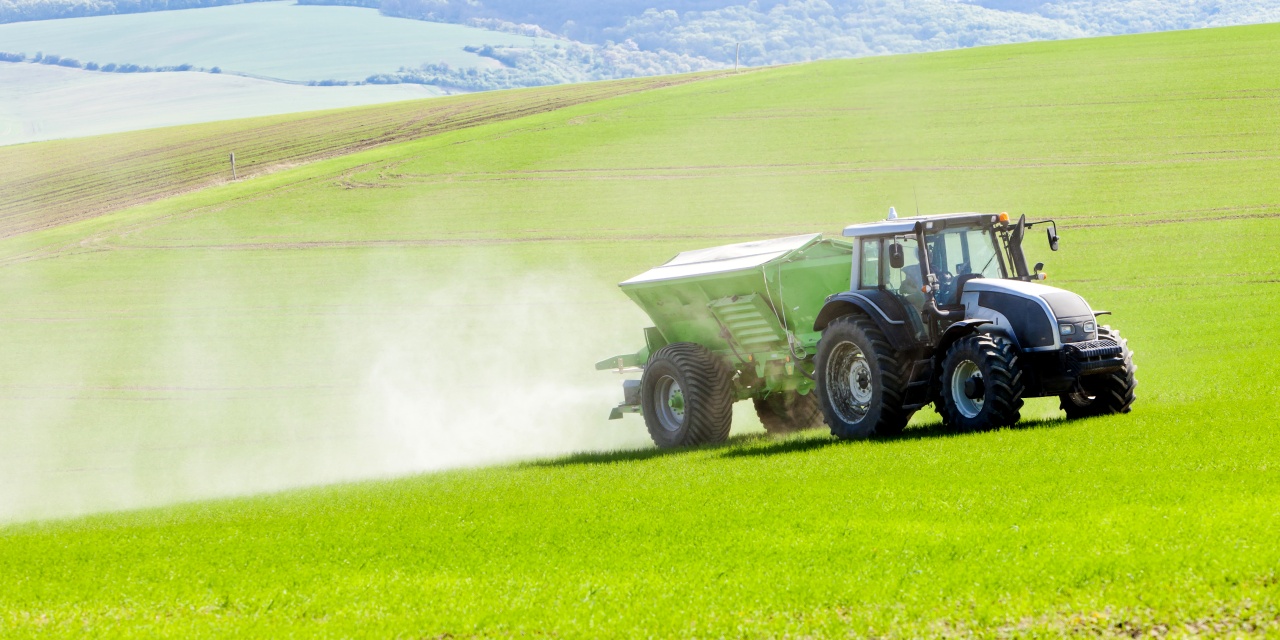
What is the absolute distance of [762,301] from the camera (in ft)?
57.3

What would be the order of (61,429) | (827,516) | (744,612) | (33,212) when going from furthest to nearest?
(33,212), (61,429), (827,516), (744,612)

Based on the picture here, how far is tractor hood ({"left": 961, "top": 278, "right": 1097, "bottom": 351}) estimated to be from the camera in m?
14.3

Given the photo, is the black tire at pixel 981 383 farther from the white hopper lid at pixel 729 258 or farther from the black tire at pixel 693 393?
the black tire at pixel 693 393

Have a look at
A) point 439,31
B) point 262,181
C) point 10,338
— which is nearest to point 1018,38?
point 439,31

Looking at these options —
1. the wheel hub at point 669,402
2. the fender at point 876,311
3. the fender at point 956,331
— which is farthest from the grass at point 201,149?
the fender at point 956,331

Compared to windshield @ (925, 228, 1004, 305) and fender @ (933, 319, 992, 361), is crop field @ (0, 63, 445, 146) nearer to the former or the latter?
windshield @ (925, 228, 1004, 305)

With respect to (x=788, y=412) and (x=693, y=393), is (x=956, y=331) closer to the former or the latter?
(x=693, y=393)

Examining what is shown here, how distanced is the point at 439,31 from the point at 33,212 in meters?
108

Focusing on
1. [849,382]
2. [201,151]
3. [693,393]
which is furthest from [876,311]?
[201,151]

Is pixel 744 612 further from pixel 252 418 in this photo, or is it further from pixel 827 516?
pixel 252 418

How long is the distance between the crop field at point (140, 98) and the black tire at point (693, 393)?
7928 centimetres

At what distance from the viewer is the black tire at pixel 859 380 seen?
50.0 feet

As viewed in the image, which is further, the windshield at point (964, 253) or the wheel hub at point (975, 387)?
the windshield at point (964, 253)

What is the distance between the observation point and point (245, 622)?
30.0 ft
